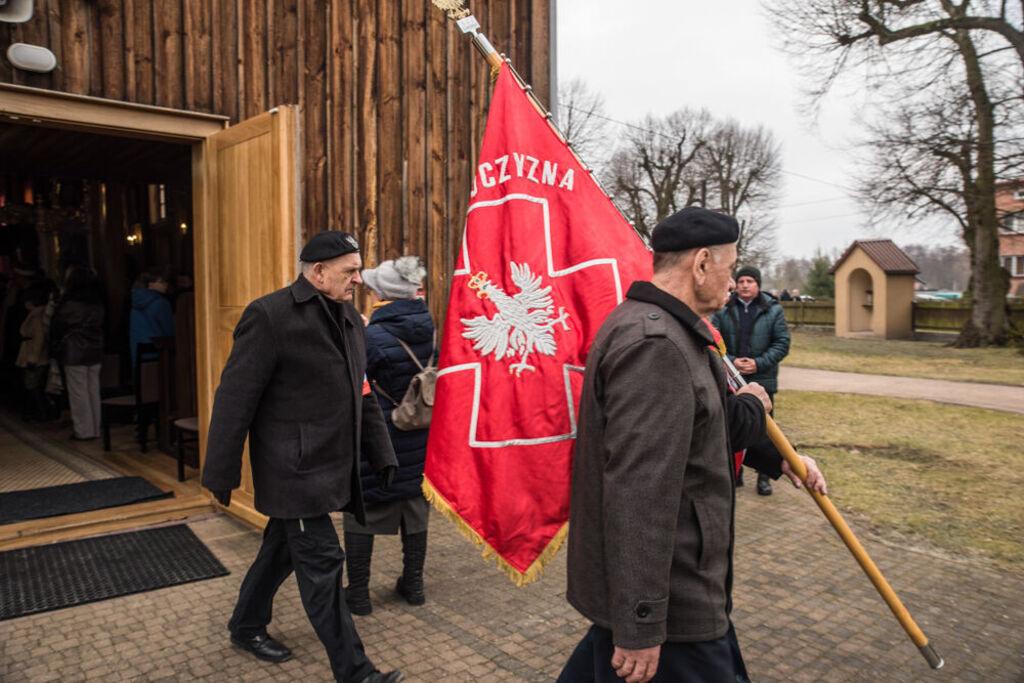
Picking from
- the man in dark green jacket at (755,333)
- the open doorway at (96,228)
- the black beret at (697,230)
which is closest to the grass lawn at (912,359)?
the man in dark green jacket at (755,333)

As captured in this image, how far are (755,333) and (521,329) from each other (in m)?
4.43

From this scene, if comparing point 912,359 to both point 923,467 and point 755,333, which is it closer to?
point 923,467

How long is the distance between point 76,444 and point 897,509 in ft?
27.6

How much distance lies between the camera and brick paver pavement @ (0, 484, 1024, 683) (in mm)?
3725

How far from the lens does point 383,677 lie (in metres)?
3.45

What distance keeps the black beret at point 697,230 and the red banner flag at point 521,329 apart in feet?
2.70

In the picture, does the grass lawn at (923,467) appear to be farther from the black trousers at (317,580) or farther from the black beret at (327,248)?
the black beret at (327,248)

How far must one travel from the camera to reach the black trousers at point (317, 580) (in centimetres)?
338

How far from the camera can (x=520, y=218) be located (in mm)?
3141

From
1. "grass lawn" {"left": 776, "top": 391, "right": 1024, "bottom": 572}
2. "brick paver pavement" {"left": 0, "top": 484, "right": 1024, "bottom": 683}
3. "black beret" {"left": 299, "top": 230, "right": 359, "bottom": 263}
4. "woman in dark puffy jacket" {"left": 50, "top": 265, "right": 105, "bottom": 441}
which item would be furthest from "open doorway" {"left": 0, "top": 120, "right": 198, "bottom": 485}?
"grass lawn" {"left": 776, "top": 391, "right": 1024, "bottom": 572}

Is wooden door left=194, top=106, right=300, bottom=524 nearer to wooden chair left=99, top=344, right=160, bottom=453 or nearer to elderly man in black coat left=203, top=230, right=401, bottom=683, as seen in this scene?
elderly man in black coat left=203, top=230, right=401, bottom=683

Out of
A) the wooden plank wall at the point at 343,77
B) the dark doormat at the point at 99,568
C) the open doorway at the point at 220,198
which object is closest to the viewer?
the dark doormat at the point at 99,568

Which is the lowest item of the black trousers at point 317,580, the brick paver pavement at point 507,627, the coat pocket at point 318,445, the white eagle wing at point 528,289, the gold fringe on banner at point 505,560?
the brick paver pavement at point 507,627

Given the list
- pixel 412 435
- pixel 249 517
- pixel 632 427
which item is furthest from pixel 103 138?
pixel 632 427
